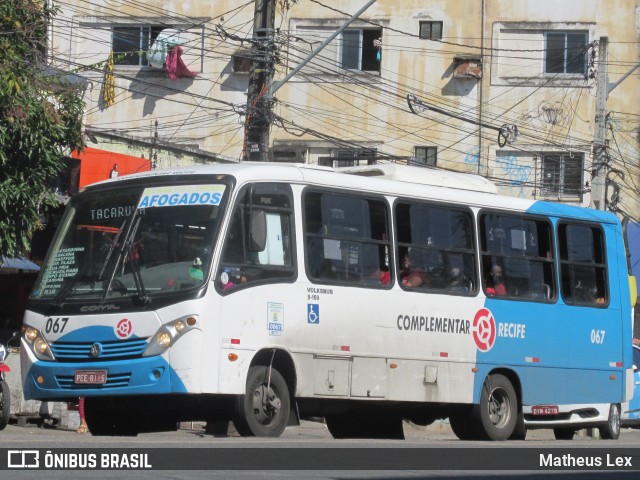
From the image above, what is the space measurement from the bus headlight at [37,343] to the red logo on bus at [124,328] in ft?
3.03

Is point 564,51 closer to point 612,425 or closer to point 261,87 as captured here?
point 261,87

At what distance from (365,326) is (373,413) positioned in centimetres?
177

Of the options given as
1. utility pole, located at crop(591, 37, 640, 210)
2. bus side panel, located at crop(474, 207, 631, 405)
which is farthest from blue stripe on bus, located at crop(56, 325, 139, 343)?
utility pole, located at crop(591, 37, 640, 210)

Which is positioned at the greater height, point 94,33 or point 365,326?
point 94,33

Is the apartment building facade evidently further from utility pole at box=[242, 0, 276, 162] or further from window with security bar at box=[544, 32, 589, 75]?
utility pole at box=[242, 0, 276, 162]

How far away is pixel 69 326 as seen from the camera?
1348cm

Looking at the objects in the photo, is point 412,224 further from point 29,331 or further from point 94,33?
point 94,33

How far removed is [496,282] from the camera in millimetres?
16750

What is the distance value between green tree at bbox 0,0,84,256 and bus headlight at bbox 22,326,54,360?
4852mm

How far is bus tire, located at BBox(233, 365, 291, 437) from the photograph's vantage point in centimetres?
1330

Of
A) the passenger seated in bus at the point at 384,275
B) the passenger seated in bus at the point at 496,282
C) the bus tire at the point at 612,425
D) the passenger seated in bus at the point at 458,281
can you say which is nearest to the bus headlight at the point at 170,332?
the passenger seated in bus at the point at 384,275

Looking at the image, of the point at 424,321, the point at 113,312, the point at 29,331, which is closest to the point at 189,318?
the point at 113,312

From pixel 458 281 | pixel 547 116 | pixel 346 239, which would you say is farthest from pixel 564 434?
pixel 547 116

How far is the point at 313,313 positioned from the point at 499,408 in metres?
3.67
